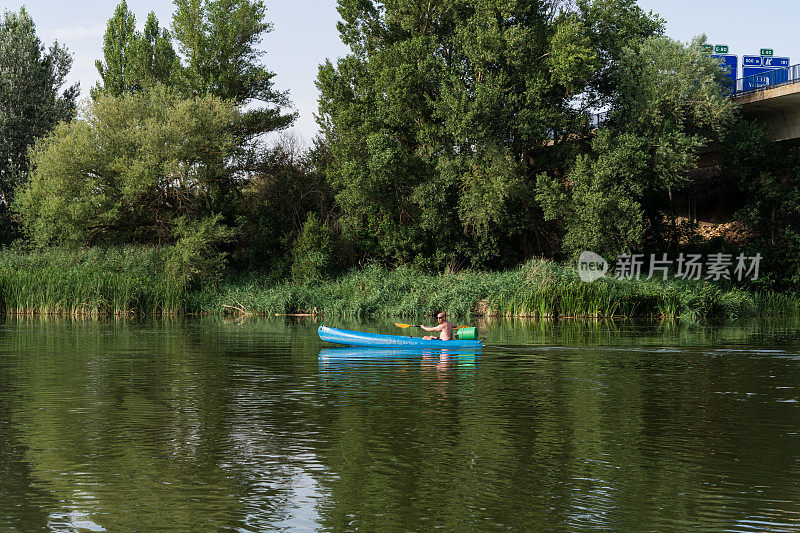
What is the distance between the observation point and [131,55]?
181 feet

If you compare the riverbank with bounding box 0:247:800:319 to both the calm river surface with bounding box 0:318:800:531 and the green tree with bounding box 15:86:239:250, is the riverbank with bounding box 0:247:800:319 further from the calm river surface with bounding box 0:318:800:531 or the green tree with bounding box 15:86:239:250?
the calm river surface with bounding box 0:318:800:531

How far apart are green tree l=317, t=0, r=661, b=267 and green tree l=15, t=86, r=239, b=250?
6705mm

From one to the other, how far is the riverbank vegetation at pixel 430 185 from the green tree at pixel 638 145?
11cm

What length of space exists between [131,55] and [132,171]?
568 inches

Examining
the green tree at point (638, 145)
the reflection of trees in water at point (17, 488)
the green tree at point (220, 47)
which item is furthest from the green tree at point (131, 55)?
the reflection of trees in water at point (17, 488)

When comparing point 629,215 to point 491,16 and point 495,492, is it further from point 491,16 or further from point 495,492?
point 495,492

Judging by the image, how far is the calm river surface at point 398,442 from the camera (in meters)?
7.88

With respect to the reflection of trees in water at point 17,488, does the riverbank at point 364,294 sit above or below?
above

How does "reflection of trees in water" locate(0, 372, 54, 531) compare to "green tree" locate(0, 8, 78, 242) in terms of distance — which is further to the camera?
"green tree" locate(0, 8, 78, 242)

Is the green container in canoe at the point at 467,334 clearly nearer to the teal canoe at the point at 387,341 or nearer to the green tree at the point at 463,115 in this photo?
the teal canoe at the point at 387,341

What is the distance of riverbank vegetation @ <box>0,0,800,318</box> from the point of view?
1571 inches

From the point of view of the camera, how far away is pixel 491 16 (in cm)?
4253

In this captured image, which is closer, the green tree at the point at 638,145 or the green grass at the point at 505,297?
the green grass at the point at 505,297

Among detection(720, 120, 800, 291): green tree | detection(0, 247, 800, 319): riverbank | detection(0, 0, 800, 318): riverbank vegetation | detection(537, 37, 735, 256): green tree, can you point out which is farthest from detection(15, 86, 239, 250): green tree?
detection(720, 120, 800, 291): green tree
